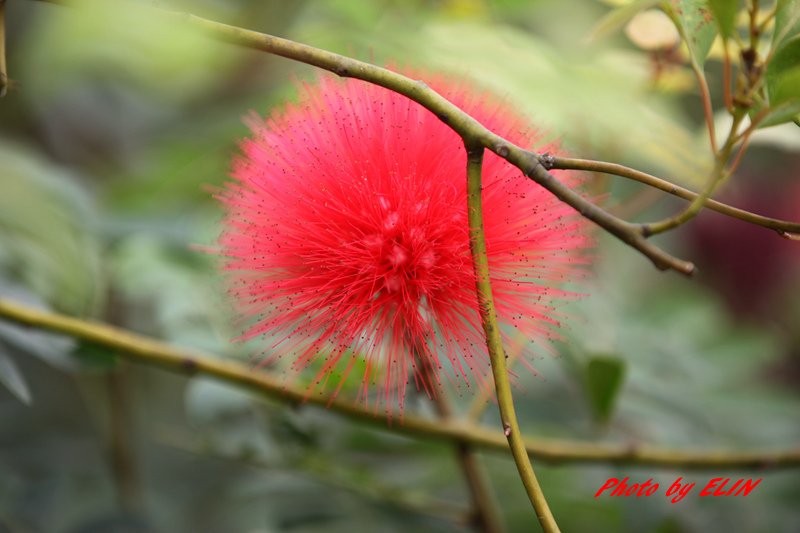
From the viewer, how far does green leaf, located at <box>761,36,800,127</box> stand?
471 mm

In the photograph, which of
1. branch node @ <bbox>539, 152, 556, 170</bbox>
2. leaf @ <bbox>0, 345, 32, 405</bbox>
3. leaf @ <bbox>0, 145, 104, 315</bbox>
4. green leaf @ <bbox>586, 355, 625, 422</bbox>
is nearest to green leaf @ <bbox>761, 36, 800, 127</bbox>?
branch node @ <bbox>539, 152, 556, 170</bbox>

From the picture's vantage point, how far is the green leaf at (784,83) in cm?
47

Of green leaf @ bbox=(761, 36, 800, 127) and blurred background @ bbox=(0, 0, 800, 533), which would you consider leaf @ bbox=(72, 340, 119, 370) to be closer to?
blurred background @ bbox=(0, 0, 800, 533)

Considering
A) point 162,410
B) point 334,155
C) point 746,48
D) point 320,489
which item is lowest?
point 162,410

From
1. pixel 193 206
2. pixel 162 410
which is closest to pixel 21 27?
pixel 193 206

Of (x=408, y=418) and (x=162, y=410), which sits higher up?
(x=408, y=418)

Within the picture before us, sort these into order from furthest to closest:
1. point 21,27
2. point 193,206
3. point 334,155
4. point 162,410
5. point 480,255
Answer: point 21,27 → point 162,410 → point 193,206 → point 334,155 → point 480,255

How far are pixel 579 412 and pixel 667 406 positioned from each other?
0.14 metres

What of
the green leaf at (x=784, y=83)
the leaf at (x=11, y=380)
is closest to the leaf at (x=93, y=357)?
the leaf at (x=11, y=380)

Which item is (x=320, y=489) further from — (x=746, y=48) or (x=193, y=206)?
(x=746, y=48)

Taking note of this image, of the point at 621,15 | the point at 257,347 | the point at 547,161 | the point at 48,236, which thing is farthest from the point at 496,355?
the point at 48,236

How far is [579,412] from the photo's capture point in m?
1.20

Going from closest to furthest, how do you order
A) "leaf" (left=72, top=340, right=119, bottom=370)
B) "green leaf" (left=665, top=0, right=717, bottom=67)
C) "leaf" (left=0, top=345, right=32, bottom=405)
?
"green leaf" (left=665, top=0, right=717, bottom=67) → "leaf" (left=0, top=345, right=32, bottom=405) → "leaf" (left=72, top=340, right=119, bottom=370)

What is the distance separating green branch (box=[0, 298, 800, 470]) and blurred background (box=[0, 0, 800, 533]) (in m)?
0.03
